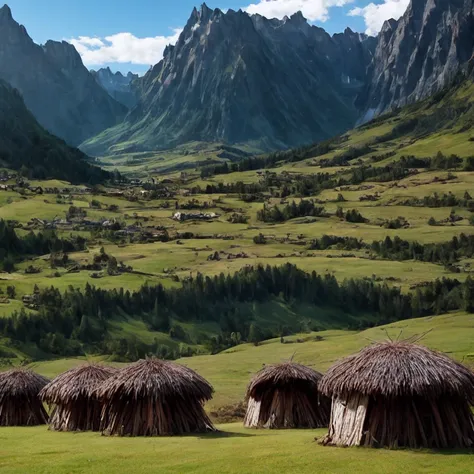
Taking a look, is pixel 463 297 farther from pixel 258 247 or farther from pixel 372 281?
pixel 258 247

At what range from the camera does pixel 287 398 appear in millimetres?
50406

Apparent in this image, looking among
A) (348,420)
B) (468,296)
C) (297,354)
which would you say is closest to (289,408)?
(348,420)

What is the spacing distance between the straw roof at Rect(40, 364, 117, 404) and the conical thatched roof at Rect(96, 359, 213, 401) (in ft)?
14.2

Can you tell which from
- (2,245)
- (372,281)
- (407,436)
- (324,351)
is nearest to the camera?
(407,436)

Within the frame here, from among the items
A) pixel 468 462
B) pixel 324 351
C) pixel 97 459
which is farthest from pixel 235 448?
pixel 324 351

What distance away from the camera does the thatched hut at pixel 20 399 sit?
54219mm

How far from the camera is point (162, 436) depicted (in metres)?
43.0

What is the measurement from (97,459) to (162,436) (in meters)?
10.2

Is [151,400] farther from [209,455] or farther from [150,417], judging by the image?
[209,455]

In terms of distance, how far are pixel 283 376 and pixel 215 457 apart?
58.5ft

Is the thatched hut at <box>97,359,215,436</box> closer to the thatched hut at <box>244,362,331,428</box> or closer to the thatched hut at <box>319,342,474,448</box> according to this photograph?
the thatched hut at <box>244,362,331,428</box>

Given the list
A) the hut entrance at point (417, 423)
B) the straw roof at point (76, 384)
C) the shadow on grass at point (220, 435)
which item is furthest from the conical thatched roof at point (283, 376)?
the hut entrance at point (417, 423)

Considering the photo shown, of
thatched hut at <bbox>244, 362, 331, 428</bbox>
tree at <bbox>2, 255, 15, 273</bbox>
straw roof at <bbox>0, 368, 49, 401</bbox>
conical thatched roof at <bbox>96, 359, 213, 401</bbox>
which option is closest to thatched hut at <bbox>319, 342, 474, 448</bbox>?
conical thatched roof at <bbox>96, 359, 213, 401</bbox>

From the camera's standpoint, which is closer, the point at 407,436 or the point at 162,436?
the point at 407,436
